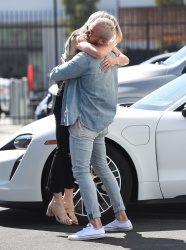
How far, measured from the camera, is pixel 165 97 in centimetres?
623

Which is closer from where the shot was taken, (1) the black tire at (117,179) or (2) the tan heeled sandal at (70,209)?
(2) the tan heeled sandal at (70,209)

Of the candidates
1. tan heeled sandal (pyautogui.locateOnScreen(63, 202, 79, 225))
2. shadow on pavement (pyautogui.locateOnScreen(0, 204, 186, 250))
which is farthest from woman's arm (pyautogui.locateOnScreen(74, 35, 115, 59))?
shadow on pavement (pyautogui.locateOnScreen(0, 204, 186, 250))

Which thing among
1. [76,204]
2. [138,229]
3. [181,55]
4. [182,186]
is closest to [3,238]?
[76,204]

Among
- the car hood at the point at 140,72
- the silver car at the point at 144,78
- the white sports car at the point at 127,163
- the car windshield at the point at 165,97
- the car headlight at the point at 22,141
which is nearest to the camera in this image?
the white sports car at the point at 127,163

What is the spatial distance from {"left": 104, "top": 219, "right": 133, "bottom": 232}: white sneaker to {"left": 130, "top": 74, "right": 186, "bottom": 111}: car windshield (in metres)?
1.08

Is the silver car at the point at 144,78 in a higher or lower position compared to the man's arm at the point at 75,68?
lower

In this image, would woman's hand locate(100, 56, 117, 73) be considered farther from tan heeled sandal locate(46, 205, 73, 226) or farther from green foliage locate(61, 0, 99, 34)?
green foliage locate(61, 0, 99, 34)

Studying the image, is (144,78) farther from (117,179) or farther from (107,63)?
(107,63)

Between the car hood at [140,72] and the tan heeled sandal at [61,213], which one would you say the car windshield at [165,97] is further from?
the car hood at [140,72]

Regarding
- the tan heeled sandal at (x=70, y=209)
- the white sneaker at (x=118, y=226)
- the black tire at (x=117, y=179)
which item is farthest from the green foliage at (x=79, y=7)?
the white sneaker at (x=118, y=226)

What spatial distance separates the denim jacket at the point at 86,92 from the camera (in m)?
5.09

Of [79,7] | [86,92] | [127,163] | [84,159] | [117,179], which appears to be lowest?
[117,179]

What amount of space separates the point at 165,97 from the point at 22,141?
4.43 ft

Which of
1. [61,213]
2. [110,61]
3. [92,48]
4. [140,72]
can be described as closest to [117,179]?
[61,213]
